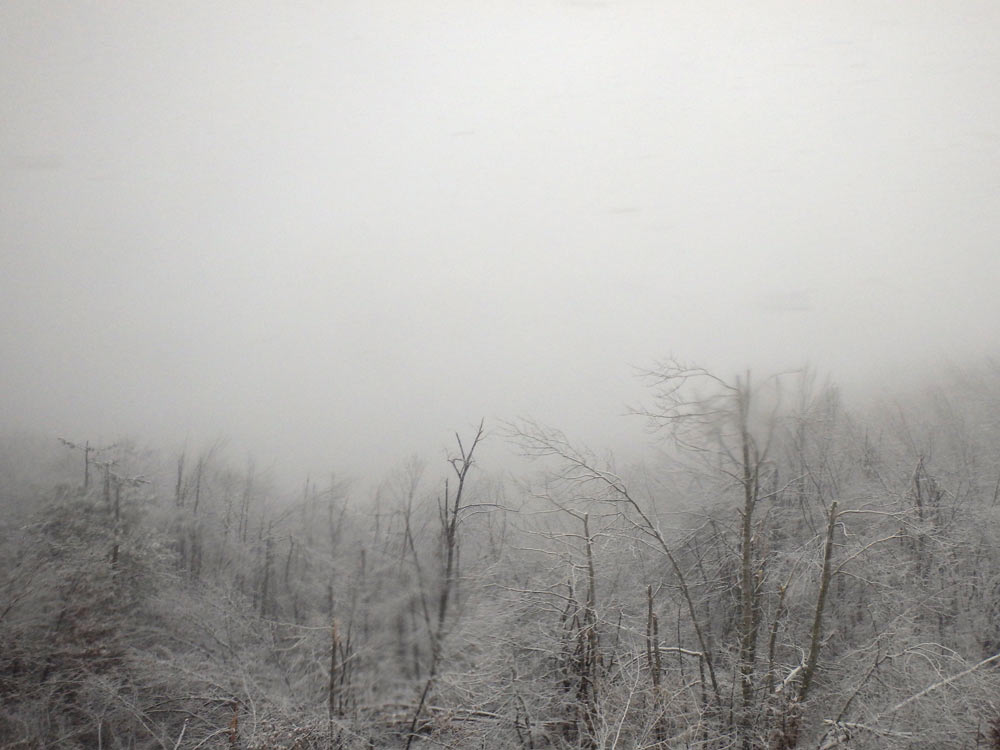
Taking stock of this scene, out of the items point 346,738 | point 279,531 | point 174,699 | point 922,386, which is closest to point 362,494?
point 279,531

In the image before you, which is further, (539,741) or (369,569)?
(369,569)

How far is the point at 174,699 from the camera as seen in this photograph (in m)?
10.6

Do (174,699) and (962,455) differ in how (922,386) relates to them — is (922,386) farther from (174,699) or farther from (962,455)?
(174,699)

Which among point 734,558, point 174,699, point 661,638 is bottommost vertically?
point 174,699

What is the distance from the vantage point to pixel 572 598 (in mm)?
7758

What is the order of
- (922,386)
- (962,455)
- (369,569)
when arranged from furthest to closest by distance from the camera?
(922,386) → (369,569) → (962,455)

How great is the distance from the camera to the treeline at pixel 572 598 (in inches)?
270

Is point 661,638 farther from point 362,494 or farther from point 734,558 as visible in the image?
point 362,494

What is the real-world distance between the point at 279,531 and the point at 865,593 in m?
17.5

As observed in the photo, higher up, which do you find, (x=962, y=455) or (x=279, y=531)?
(x=962, y=455)

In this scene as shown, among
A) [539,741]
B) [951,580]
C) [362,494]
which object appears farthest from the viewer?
[362,494]

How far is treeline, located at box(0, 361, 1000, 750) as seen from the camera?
6.85 m

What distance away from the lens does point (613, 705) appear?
272 inches

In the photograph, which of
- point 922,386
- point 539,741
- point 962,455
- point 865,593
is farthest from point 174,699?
point 922,386
